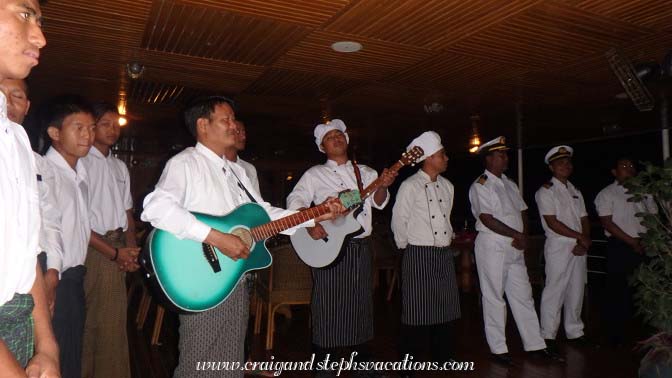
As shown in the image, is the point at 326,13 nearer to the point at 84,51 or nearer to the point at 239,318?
the point at 239,318

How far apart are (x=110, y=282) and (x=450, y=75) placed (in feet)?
11.7

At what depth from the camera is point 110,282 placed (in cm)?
280

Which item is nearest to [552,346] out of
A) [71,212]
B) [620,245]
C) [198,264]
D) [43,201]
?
[620,245]

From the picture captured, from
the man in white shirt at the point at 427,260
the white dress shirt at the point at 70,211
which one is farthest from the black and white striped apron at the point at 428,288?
the white dress shirt at the point at 70,211

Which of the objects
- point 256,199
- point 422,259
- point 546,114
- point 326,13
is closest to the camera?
point 256,199

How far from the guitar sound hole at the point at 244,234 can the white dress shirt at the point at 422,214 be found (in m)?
1.65

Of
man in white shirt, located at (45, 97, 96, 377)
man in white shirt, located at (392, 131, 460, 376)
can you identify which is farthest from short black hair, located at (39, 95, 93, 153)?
man in white shirt, located at (392, 131, 460, 376)

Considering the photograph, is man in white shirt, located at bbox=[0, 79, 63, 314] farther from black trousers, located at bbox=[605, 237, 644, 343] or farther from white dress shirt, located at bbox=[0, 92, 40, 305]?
black trousers, located at bbox=[605, 237, 644, 343]

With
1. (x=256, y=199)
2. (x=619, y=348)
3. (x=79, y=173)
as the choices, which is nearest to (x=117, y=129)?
(x=79, y=173)

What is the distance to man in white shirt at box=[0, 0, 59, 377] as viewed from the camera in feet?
3.32

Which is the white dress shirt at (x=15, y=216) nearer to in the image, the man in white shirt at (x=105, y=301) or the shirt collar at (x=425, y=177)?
the man in white shirt at (x=105, y=301)

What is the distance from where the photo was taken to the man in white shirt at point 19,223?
A: 3.32 ft

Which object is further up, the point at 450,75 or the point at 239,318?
the point at 450,75

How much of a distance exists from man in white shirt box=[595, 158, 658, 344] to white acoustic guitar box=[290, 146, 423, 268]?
8.46 feet
